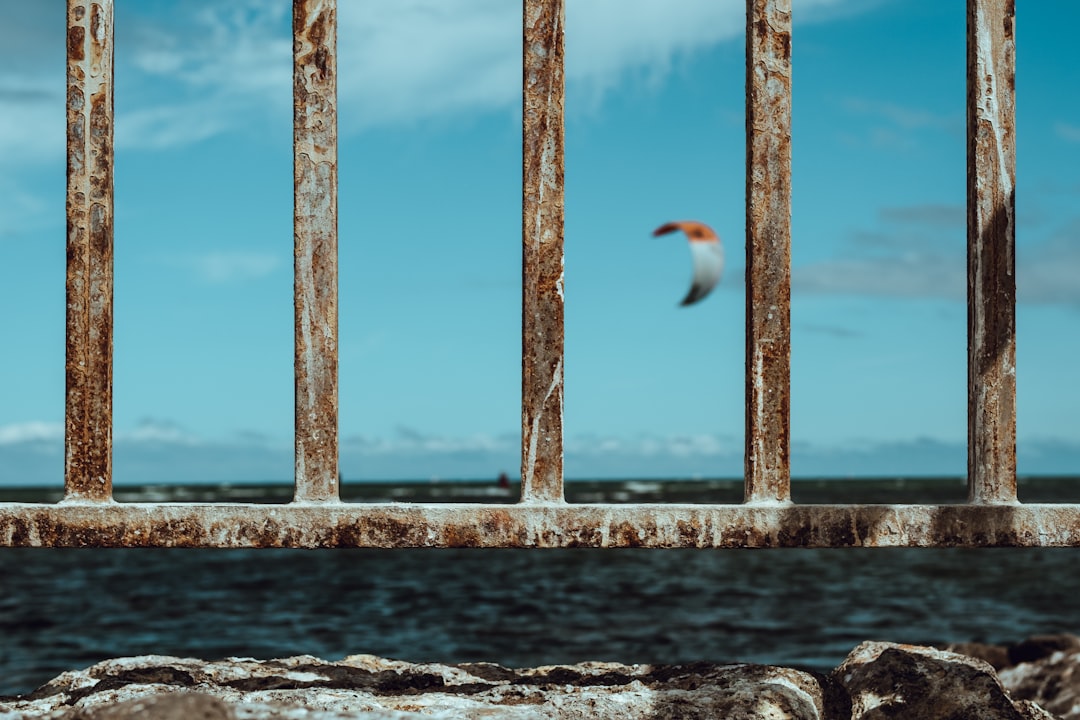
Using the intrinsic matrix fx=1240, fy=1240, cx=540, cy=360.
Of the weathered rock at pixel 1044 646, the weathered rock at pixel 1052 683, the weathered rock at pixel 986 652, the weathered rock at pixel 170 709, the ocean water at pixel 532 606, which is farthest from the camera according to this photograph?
the ocean water at pixel 532 606

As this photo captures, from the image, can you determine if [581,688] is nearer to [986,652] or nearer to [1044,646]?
[1044,646]

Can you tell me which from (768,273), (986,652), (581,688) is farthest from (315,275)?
(986,652)

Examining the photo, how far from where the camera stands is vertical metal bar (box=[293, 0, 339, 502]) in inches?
140

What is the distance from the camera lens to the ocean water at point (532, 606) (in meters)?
14.4

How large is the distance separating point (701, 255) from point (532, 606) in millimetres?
16194

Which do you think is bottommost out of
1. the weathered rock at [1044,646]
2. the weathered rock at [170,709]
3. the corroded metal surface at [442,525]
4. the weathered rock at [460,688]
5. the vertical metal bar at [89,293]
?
the weathered rock at [1044,646]

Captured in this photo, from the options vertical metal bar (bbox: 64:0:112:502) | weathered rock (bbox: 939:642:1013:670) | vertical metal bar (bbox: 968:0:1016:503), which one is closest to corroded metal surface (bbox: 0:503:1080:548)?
vertical metal bar (bbox: 64:0:112:502)

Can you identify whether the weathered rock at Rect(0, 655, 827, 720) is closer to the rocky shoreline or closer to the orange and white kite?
the rocky shoreline

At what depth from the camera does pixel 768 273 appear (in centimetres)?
359

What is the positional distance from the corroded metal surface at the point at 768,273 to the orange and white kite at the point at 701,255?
12cm

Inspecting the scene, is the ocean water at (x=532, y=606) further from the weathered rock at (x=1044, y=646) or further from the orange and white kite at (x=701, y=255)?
the orange and white kite at (x=701, y=255)

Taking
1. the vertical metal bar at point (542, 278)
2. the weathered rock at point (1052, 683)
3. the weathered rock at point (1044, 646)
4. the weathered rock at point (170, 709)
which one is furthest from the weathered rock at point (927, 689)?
the weathered rock at point (1044, 646)

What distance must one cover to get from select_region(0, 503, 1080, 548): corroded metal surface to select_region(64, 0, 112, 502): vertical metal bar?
11cm

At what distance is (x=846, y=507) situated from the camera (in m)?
3.65
